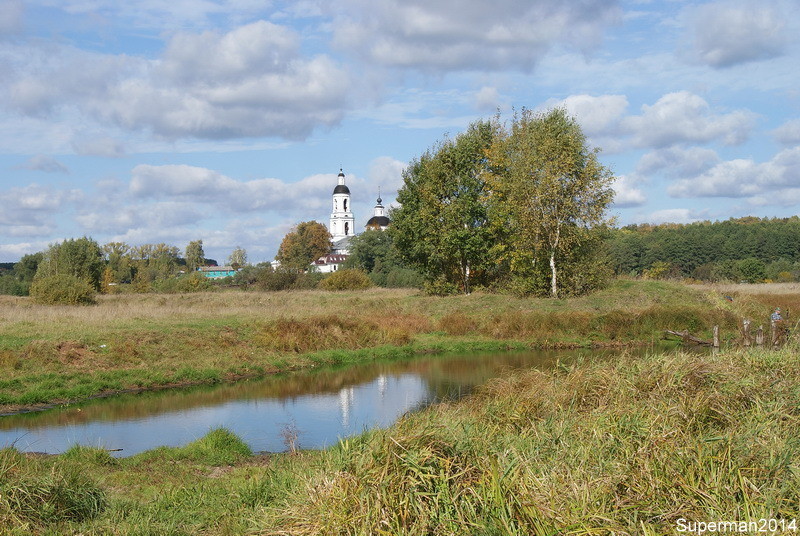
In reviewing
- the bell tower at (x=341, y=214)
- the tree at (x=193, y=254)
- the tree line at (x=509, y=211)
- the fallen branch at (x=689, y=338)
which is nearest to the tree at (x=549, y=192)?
the tree line at (x=509, y=211)

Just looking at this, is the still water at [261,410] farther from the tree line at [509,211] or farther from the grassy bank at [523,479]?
the tree line at [509,211]

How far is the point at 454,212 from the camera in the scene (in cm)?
4478

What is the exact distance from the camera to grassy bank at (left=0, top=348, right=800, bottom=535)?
6469 mm

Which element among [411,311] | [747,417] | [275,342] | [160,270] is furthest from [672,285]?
[160,270]

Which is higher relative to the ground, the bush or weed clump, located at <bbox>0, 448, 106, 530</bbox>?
the bush

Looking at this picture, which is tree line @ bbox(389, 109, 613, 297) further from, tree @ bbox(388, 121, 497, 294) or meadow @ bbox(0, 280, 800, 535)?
meadow @ bbox(0, 280, 800, 535)

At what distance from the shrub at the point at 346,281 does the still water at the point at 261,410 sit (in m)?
34.6

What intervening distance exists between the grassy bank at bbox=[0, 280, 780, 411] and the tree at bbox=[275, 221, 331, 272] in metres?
71.2

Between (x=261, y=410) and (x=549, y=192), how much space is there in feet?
81.3

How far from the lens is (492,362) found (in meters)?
27.3

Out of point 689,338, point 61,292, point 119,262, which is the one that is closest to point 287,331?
point 61,292

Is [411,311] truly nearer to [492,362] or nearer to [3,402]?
[492,362]

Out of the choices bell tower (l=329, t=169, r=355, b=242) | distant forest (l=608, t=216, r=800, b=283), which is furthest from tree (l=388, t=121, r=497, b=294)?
bell tower (l=329, t=169, r=355, b=242)

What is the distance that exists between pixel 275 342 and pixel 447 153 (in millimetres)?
22079
